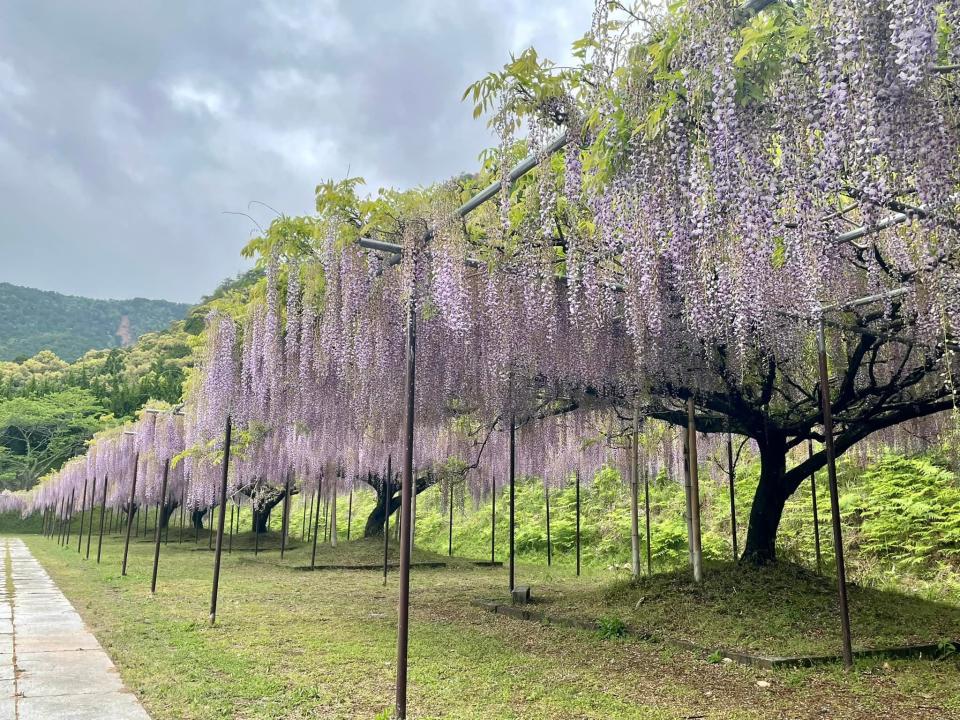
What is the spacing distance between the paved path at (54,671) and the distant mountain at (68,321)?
6877cm

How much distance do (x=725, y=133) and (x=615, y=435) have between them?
756 centimetres

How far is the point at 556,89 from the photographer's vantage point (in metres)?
3.96

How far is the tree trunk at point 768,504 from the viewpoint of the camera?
26.1ft

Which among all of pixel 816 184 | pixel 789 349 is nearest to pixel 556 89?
pixel 816 184

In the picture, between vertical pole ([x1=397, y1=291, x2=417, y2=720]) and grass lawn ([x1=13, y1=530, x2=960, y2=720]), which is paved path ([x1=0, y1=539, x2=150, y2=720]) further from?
vertical pole ([x1=397, y1=291, x2=417, y2=720])

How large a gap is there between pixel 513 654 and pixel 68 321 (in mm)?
95010

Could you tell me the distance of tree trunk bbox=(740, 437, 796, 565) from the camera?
7.95 meters

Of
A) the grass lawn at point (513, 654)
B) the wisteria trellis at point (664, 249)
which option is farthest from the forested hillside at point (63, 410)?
the wisteria trellis at point (664, 249)

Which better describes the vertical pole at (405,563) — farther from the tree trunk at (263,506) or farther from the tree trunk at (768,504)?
the tree trunk at (263,506)

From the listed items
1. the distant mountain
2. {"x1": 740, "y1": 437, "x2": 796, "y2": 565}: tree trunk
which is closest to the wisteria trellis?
{"x1": 740, "y1": 437, "x2": 796, "y2": 565}: tree trunk

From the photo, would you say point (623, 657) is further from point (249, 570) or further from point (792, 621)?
point (249, 570)

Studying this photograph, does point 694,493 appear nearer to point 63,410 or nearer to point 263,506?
point 263,506

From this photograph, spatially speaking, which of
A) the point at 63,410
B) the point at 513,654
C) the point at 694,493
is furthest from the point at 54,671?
the point at 63,410

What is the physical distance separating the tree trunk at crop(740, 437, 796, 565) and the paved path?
625cm
